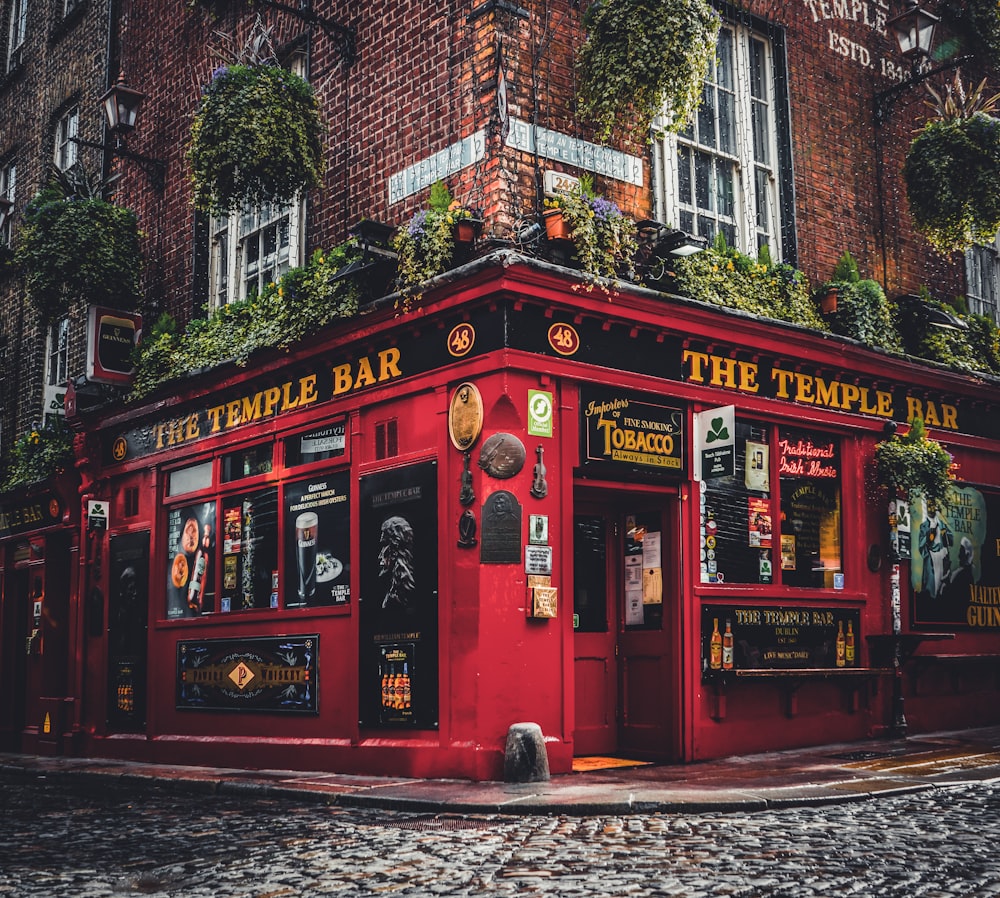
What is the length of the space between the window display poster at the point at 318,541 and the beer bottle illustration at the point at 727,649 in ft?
11.8

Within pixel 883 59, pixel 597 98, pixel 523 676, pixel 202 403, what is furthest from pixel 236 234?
pixel 883 59

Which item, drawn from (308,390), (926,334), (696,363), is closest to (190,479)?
(308,390)

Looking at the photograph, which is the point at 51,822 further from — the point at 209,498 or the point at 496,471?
the point at 209,498

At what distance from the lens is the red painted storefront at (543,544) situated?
986cm

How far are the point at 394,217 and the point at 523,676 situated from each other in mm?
4644

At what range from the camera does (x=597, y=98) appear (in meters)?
10.3

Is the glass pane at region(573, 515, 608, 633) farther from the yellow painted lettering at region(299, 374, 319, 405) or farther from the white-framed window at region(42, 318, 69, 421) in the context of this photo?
the white-framed window at region(42, 318, 69, 421)

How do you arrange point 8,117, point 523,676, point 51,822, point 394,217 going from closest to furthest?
point 51,822, point 523,676, point 394,217, point 8,117

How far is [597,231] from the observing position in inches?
405

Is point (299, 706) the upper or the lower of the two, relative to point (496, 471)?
lower

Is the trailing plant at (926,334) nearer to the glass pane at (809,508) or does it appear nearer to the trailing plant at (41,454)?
the glass pane at (809,508)

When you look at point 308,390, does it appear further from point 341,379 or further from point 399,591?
point 399,591

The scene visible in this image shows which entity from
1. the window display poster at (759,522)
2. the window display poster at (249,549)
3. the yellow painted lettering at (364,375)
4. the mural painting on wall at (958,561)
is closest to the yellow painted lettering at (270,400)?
the window display poster at (249,549)

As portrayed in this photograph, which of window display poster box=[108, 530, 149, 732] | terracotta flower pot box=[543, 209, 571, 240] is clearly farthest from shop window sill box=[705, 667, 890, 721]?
window display poster box=[108, 530, 149, 732]
